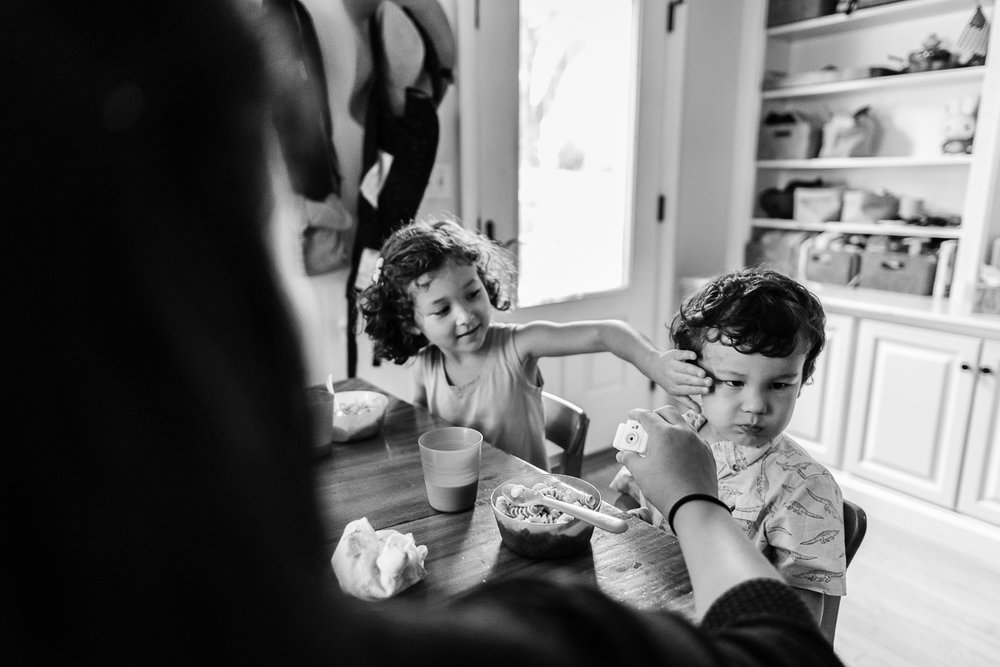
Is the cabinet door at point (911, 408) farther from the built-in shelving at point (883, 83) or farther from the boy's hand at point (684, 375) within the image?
the boy's hand at point (684, 375)

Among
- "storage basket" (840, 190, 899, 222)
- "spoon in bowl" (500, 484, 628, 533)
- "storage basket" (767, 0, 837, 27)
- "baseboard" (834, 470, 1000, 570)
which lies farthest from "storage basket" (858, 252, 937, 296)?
"spoon in bowl" (500, 484, 628, 533)

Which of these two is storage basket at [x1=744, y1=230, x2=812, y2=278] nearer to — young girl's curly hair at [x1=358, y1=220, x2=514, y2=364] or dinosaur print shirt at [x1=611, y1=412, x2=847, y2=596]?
young girl's curly hair at [x1=358, y1=220, x2=514, y2=364]

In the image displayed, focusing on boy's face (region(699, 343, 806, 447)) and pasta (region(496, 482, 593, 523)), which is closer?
pasta (region(496, 482, 593, 523))

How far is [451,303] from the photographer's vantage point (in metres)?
1.44

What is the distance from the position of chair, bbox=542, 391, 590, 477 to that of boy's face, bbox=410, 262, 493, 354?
0.28m

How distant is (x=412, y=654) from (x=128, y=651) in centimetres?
11

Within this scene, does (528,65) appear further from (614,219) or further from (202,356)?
(202,356)

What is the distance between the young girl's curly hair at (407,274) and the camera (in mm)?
1441

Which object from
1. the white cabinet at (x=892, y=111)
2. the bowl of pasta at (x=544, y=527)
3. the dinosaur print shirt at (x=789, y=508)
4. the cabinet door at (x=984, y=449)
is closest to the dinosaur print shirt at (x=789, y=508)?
the dinosaur print shirt at (x=789, y=508)

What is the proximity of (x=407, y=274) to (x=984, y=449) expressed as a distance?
2.09 m

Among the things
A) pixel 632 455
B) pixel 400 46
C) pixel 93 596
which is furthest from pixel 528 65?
pixel 93 596

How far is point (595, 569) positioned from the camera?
845 mm

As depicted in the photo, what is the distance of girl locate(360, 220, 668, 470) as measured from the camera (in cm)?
144

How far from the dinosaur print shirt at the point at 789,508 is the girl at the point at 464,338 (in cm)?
34
